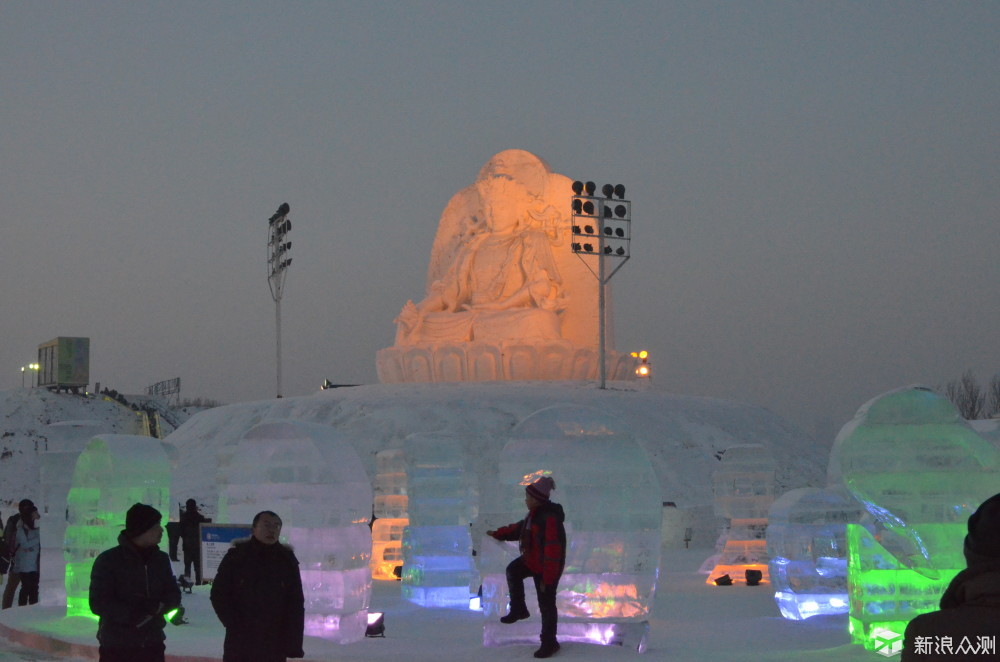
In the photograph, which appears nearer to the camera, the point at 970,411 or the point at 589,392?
the point at 589,392

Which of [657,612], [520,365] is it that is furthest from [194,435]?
[657,612]

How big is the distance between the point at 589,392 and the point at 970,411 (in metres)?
Result: 28.5

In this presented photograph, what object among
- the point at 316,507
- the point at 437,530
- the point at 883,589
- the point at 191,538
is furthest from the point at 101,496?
the point at 883,589

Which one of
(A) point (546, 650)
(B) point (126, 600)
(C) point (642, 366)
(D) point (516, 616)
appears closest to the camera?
(B) point (126, 600)

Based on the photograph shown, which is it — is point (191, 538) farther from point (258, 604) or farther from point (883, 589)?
point (258, 604)

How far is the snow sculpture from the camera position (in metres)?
31.3

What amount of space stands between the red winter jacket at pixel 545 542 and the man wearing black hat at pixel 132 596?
2788mm

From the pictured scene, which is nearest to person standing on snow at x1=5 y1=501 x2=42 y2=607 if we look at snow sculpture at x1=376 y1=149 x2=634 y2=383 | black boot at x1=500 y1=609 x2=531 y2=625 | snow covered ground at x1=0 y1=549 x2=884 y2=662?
snow covered ground at x1=0 y1=549 x2=884 y2=662

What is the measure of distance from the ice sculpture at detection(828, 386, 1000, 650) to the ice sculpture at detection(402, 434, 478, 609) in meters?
5.09

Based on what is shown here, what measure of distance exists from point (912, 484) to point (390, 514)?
8.95 meters

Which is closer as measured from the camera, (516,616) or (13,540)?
(516,616)

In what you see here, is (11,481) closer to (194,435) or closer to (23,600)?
(194,435)

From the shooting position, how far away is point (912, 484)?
797 cm

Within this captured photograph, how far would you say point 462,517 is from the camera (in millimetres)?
12859
